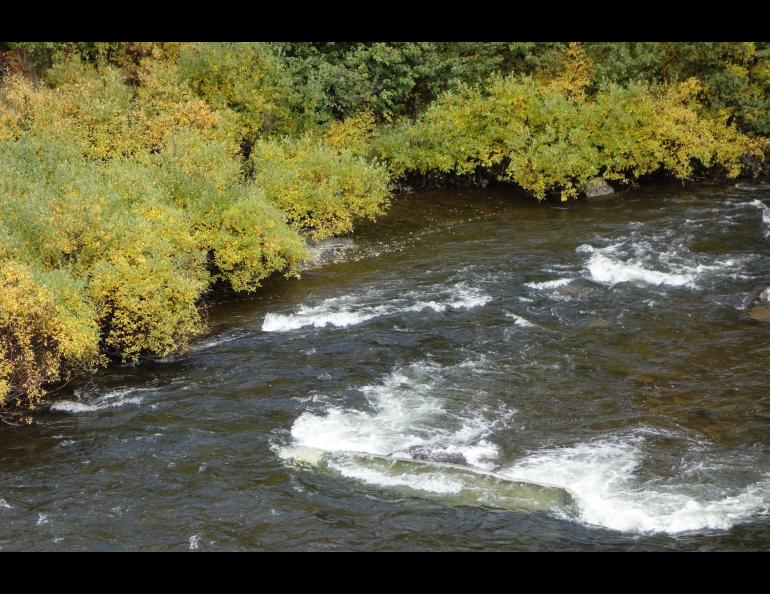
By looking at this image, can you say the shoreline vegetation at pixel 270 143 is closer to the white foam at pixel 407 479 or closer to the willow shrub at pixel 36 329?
the willow shrub at pixel 36 329

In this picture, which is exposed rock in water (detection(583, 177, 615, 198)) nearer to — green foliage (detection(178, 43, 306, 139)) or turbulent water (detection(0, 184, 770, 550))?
turbulent water (detection(0, 184, 770, 550))

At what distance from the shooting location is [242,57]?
133 ft

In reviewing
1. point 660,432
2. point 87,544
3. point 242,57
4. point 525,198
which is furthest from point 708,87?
point 87,544

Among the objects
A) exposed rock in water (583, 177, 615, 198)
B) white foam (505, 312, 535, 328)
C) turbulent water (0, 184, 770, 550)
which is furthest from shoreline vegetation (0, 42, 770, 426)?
white foam (505, 312, 535, 328)

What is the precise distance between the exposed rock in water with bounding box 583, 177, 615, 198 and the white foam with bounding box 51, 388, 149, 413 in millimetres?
26743

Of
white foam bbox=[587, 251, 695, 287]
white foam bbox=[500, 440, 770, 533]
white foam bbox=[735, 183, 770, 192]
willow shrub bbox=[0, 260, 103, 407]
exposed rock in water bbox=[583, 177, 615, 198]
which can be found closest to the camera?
white foam bbox=[500, 440, 770, 533]

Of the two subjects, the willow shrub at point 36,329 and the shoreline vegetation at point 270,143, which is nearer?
the willow shrub at point 36,329

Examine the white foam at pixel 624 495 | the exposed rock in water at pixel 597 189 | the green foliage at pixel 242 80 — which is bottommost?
the white foam at pixel 624 495

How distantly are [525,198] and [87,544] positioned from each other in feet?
98.6

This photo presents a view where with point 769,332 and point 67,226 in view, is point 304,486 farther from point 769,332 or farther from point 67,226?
point 769,332

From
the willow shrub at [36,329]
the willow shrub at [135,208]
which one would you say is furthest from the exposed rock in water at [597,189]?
the willow shrub at [36,329]

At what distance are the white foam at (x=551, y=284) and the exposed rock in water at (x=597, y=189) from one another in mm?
12545

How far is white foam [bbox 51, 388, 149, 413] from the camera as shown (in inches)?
862

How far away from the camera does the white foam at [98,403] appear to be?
21.9 m
